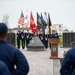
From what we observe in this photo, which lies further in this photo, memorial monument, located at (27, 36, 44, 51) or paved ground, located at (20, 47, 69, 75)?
memorial monument, located at (27, 36, 44, 51)


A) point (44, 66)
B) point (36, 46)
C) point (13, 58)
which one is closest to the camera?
point (13, 58)

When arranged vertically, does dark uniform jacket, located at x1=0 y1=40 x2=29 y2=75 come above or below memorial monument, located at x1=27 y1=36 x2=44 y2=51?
above

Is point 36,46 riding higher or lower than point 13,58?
lower

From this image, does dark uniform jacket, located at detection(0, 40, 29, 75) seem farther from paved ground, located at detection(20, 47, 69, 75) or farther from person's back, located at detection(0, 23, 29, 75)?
paved ground, located at detection(20, 47, 69, 75)

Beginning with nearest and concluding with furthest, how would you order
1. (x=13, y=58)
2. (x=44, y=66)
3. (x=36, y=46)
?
(x=13, y=58) → (x=44, y=66) → (x=36, y=46)

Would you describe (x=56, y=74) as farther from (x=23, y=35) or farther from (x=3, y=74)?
(x=23, y=35)

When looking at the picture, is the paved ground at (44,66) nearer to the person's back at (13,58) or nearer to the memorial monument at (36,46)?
the memorial monument at (36,46)

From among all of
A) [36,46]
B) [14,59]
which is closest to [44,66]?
[14,59]

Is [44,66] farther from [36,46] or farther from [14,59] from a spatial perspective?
[36,46]

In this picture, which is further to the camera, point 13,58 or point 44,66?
point 44,66

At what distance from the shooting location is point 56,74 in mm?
12336

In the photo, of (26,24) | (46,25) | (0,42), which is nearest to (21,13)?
(26,24)

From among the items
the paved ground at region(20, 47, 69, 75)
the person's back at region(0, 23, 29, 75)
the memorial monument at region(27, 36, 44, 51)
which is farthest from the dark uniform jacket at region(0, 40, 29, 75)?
the memorial monument at region(27, 36, 44, 51)

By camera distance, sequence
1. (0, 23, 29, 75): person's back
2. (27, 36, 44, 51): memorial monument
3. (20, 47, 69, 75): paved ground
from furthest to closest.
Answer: (27, 36, 44, 51): memorial monument → (20, 47, 69, 75): paved ground → (0, 23, 29, 75): person's back
